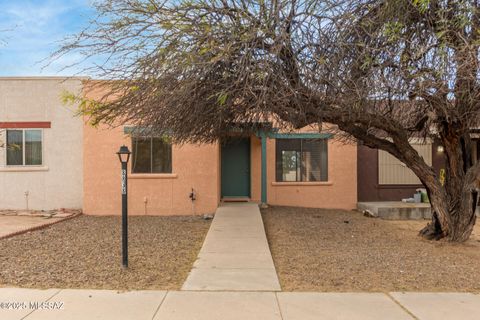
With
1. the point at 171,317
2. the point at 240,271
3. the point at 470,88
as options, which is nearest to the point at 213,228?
the point at 240,271

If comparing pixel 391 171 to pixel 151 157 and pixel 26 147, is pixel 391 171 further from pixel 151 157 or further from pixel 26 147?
pixel 26 147

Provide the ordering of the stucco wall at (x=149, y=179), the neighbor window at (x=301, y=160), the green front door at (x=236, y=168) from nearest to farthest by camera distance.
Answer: the stucco wall at (x=149, y=179) → the neighbor window at (x=301, y=160) → the green front door at (x=236, y=168)

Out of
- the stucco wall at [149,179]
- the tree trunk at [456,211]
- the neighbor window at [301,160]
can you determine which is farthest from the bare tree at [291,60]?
the neighbor window at [301,160]

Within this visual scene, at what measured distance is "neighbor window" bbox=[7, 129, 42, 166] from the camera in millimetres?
14555

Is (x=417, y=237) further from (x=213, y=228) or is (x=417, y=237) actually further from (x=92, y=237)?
(x=92, y=237)

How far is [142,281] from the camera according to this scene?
18.9 ft

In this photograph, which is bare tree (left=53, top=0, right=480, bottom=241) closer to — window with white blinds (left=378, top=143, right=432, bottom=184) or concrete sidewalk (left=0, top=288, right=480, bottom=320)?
concrete sidewalk (left=0, top=288, right=480, bottom=320)

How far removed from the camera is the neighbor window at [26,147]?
14.6 meters

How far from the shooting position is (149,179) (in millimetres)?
13219

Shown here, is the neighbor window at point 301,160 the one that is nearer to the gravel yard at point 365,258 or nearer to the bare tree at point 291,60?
the gravel yard at point 365,258

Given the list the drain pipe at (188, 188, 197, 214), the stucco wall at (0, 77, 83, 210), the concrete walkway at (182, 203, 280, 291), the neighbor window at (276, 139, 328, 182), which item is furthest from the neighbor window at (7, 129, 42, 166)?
the neighbor window at (276, 139, 328, 182)

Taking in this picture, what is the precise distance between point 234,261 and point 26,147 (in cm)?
1120

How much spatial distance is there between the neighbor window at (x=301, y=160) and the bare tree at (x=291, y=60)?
7.50 meters

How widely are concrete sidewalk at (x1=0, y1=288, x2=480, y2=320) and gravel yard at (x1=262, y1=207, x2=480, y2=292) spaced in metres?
0.47
